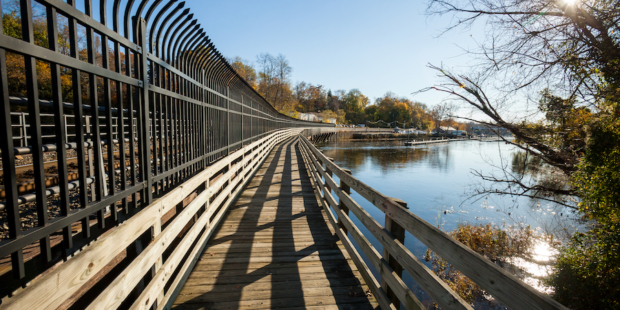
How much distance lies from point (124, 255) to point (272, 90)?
60268 mm

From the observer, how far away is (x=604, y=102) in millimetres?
4957

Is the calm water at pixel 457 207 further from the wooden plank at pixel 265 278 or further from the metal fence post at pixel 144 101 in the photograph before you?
the metal fence post at pixel 144 101

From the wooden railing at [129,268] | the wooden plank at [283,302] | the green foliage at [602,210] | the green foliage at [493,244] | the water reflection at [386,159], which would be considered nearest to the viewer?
the wooden railing at [129,268]

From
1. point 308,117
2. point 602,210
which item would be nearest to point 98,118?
point 602,210

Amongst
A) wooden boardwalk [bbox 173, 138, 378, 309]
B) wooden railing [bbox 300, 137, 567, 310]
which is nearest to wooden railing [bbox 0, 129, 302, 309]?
wooden boardwalk [bbox 173, 138, 378, 309]

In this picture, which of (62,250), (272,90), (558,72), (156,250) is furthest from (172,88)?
(272,90)

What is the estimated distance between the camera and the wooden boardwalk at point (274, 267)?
296 cm

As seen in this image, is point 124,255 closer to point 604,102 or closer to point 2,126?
point 2,126

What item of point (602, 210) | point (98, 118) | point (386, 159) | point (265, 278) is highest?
point (98, 118)

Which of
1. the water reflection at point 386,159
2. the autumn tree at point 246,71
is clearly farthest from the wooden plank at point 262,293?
the autumn tree at point 246,71

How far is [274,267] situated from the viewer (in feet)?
12.0

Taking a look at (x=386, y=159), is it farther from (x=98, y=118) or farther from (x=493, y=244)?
(x=98, y=118)

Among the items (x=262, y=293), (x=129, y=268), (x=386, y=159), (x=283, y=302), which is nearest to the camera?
(x=129, y=268)

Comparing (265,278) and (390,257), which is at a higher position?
(390,257)
